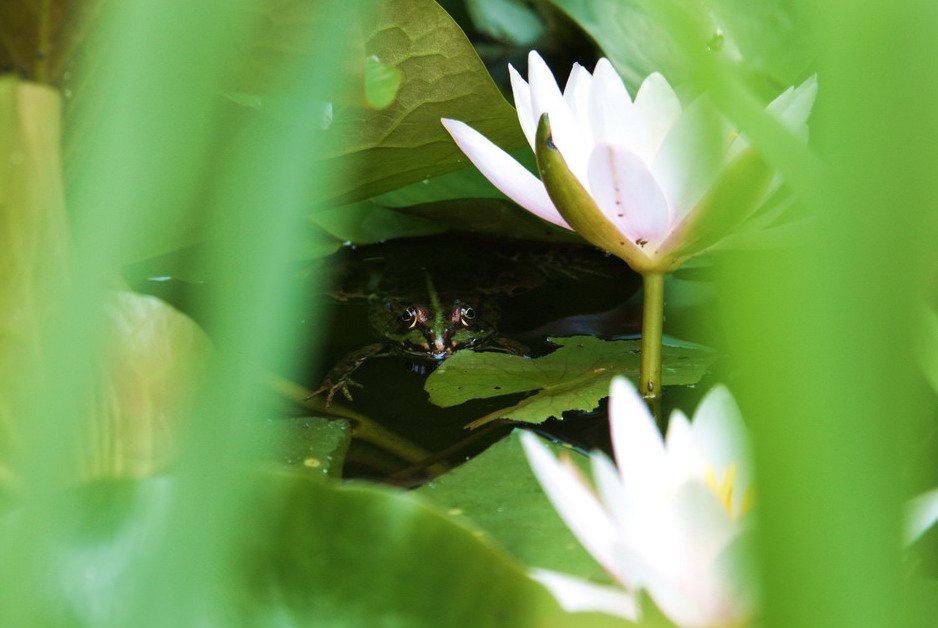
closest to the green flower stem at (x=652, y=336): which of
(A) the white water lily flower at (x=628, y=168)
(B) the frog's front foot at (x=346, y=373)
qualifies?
(A) the white water lily flower at (x=628, y=168)

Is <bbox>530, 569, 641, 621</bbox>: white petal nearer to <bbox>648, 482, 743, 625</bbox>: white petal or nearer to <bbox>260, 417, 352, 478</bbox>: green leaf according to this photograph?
<bbox>648, 482, 743, 625</bbox>: white petal

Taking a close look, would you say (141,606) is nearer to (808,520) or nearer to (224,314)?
(224,314)

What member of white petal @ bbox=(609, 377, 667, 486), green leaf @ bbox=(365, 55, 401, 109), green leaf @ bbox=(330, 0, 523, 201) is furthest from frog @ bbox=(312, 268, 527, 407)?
white petal @ bbox=(609, 377, 667, 486)

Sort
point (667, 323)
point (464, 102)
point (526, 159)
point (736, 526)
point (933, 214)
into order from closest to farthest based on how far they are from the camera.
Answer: point (933, 214), point (736, 526), point (464, 102), point (667, 323), point (526, 159)

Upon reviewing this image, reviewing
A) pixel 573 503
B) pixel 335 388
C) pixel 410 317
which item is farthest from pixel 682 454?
pixel 410 317

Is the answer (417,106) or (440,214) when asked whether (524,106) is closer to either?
(417,106)

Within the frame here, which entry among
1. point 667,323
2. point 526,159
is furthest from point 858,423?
point 526,159
